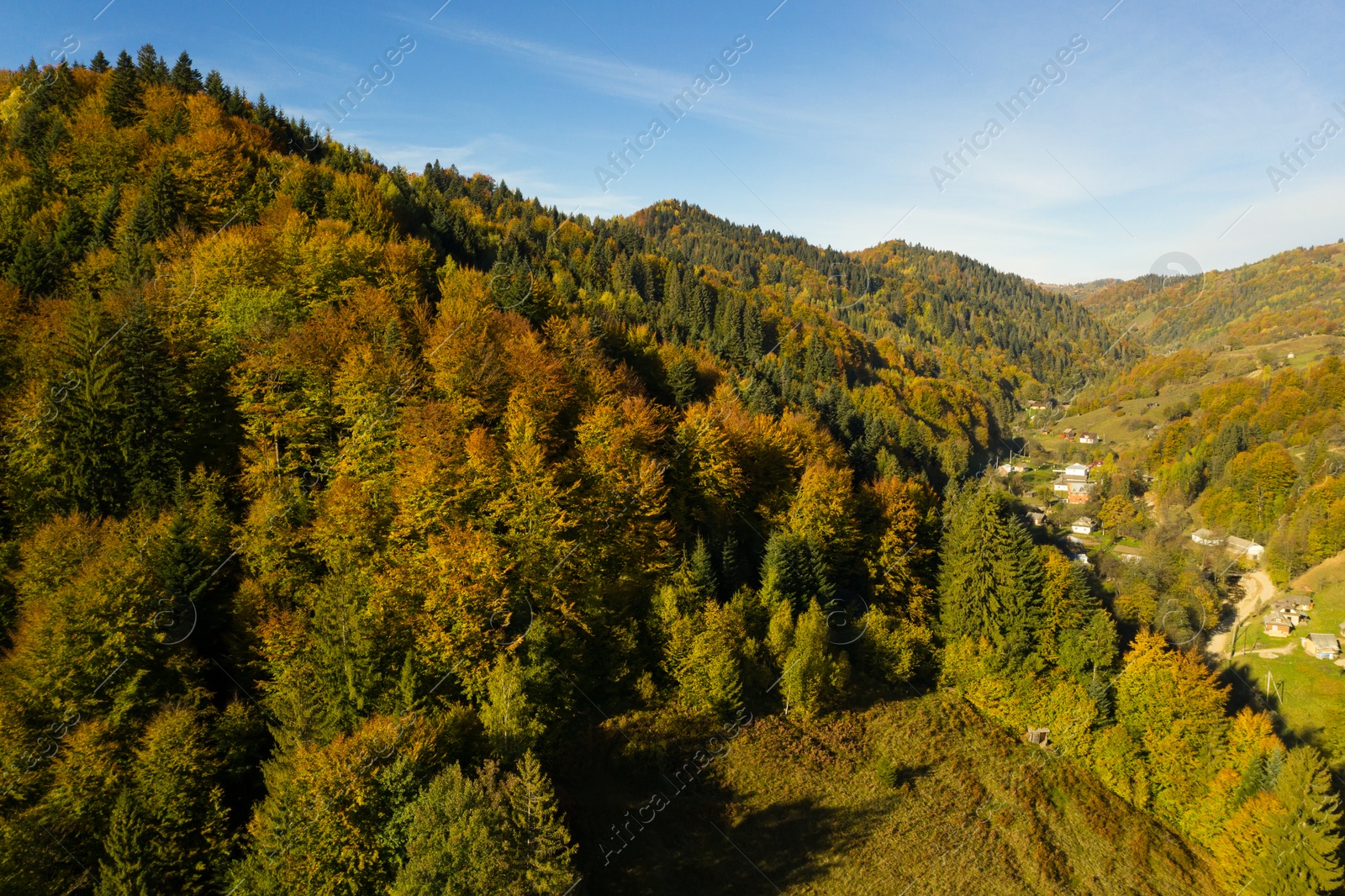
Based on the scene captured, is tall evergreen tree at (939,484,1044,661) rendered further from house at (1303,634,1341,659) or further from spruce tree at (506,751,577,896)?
house at (1303,634,1341,659)

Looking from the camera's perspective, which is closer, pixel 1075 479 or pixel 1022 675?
pixel 1022 675

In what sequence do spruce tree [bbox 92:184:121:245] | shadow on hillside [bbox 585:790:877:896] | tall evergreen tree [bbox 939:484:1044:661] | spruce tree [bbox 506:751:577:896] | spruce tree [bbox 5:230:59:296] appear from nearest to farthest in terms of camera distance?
spruce tree [bbox 506:751:577:896], shadow on hillside [bbox 585:790:877:896], spruce tree [bbox 5:230:59:296], tall evergreen tree [bbox 939:484:1044:661], spruce tree [bbox 92:184:121:245]

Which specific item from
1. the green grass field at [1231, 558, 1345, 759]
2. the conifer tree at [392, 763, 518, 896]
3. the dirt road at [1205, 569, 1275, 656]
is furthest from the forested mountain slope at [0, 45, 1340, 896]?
the dirt road at [1205, 569, 1275, 656]

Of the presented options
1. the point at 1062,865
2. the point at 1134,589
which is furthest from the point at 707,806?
the point at 1134,589

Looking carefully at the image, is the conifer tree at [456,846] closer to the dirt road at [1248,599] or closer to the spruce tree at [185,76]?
the spruce tree at [185,76]

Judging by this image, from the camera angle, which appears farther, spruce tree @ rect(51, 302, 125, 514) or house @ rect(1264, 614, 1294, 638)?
house @ rect(1264, 614, 1294, 638)

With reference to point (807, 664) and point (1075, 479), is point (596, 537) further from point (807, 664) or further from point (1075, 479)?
point (1075, 479)
